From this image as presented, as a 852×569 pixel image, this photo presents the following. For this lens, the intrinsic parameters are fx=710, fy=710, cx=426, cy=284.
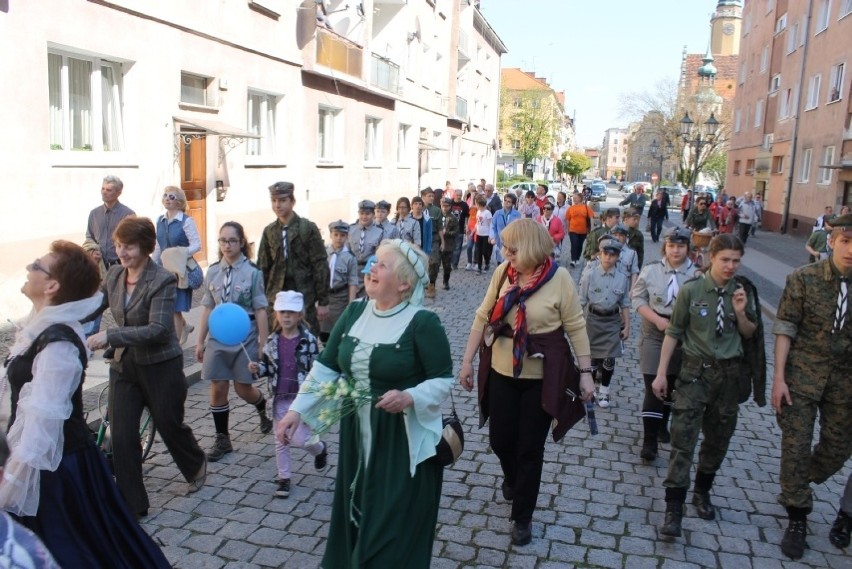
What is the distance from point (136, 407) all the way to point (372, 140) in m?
20.2

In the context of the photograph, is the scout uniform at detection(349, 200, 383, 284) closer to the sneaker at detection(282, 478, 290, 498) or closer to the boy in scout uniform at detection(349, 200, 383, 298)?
the boy in scout uniform at detection(349, 200, 383, 298)

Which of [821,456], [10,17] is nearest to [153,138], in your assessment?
[10,17]

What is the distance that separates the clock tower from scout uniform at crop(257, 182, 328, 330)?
100241mm

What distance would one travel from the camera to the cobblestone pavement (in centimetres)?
411

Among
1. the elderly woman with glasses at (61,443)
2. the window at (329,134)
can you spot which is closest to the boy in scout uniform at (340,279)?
the elderly woman with glasses at (61,443)

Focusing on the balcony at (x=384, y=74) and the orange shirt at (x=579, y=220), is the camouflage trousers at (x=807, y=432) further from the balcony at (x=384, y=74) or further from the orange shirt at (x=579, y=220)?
the balcony at (x=384, y=74)

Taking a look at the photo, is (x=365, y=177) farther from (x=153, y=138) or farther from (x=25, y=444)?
(x=25, y=444)

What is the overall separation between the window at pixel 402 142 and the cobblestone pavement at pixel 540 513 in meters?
21.2

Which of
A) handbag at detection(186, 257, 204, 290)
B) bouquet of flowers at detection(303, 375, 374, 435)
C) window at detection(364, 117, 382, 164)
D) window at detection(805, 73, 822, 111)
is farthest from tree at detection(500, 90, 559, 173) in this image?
bouquet of flowers at detection(303, 375, 374, 435)

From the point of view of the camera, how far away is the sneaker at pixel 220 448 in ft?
17.5

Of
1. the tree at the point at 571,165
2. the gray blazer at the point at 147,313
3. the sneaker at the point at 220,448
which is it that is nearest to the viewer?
the gray blazer at the point at 147,313

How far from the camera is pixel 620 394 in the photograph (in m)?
7.40

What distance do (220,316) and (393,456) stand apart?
2.24 metres

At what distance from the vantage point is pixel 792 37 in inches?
1235
